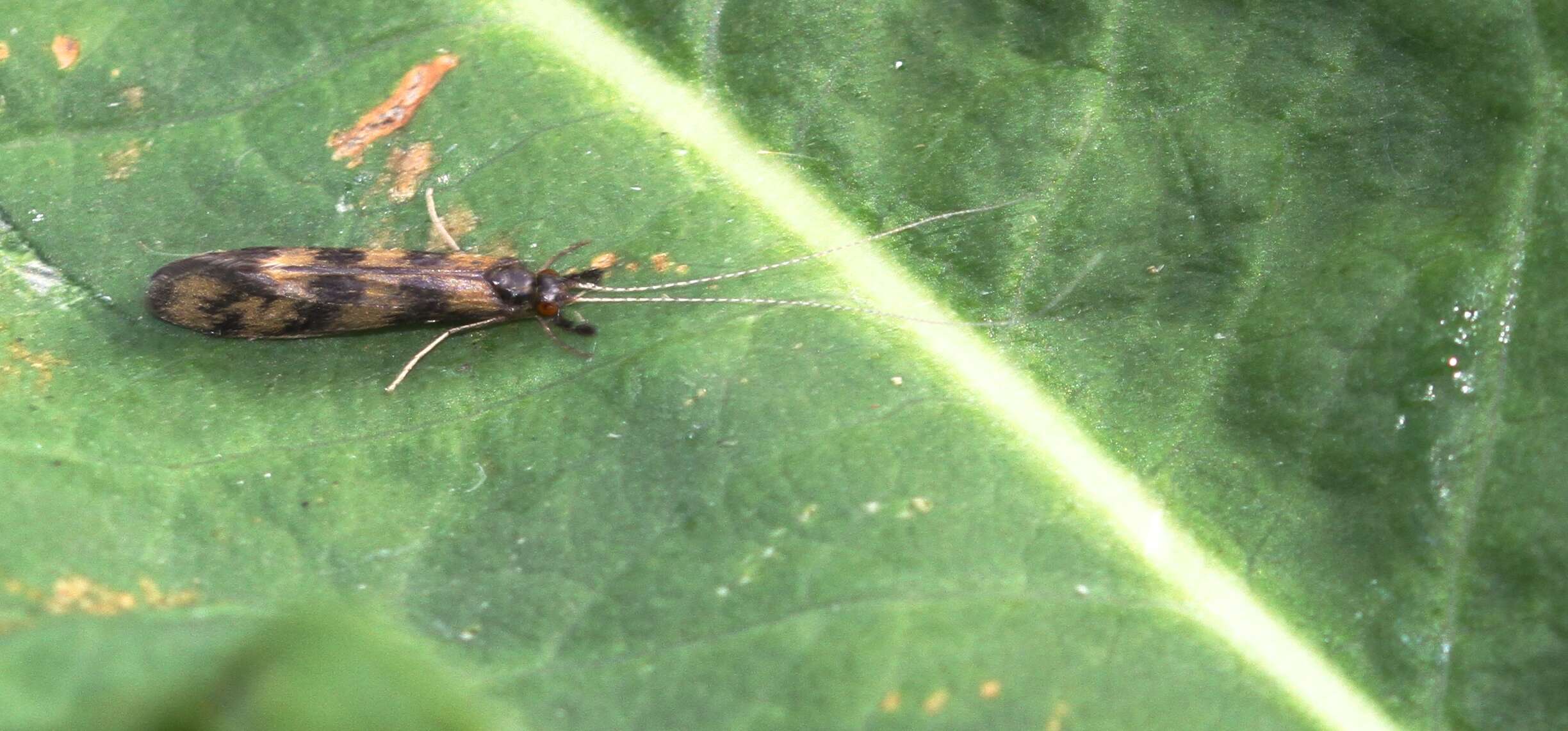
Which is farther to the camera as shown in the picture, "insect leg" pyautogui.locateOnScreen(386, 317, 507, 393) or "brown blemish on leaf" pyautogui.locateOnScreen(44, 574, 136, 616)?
"insect leg" pyautogui.locateOnScreen(386, 317, 507, 393)

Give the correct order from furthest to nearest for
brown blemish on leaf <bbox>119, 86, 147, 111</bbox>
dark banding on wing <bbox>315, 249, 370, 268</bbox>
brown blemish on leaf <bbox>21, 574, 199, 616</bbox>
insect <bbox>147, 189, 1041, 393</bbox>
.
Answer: brown blemish on leaf <bbox>119, 86, 147, 111</bbox>
dark banding on wing <bbox>315, 249, 370, 268</bbox>
insect <bbox>147, 189, 1041, 393</bbox>
brown blemish on leaf <bbox>21, 574, 199, 616</bbox>

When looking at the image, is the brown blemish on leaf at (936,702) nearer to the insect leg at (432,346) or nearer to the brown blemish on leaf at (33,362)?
the insect leg at (432,346)

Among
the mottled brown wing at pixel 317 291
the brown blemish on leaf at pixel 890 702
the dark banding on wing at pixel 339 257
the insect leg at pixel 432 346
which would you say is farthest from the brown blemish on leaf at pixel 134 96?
the brown blemish on leaf at pixel 890 702

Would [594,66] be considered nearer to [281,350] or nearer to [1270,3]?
[281,350]

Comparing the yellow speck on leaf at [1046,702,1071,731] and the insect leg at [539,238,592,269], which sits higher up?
the insect leg at [539,238,592,269]

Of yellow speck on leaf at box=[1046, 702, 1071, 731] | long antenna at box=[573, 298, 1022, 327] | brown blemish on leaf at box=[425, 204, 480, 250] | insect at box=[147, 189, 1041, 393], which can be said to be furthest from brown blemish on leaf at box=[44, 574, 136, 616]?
yellow speck on leaf at box=[1046, 702, 1071, 731]

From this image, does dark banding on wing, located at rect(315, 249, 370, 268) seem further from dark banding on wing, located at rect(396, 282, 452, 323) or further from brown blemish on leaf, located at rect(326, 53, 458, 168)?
brown blemish on leaf, located at rect(326, 53, 458, 168)
